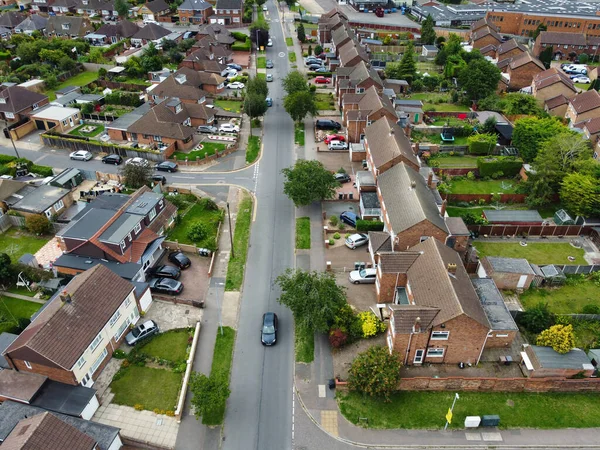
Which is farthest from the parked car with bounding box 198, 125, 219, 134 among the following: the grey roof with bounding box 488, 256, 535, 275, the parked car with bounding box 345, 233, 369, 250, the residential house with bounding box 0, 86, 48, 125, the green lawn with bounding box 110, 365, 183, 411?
the grey roof with bounding box 488, 256, 535, 275

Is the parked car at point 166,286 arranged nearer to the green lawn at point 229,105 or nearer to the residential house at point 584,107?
Result: the green lawn at point 229,105

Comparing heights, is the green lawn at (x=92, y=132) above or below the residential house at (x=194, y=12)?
below

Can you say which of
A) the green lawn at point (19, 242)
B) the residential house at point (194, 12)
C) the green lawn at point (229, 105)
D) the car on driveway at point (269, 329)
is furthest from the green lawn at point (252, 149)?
the residential house at point (194, 12)

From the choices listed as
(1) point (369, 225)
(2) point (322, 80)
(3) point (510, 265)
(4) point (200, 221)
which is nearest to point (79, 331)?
(4) point (200, 221)

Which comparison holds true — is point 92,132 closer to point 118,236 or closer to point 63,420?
point 118,236

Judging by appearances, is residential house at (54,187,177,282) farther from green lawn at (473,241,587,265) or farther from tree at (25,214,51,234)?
green lawn at (473,241,587,265)

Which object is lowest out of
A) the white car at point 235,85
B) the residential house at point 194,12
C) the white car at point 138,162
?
the white car at point 138,162
